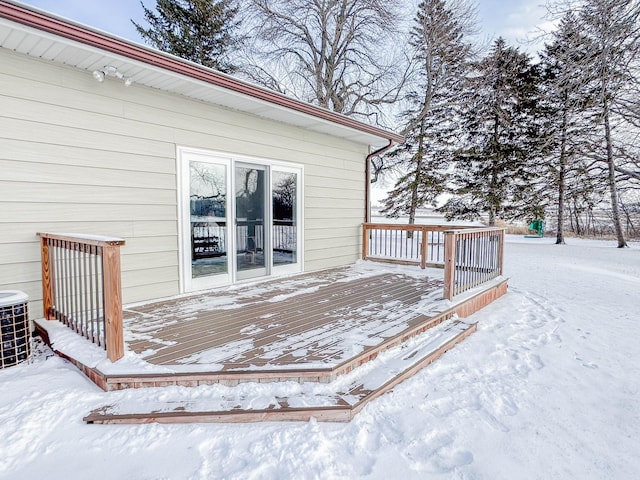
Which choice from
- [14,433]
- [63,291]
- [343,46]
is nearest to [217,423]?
[14,433]

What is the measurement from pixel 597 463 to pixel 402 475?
41.8 inches

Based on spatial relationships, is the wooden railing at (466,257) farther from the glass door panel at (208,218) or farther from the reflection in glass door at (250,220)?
the glass door panel at (208,218)

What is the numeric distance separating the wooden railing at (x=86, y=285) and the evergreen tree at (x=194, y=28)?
39.0 feet

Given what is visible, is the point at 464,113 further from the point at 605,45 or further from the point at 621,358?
the point at 621,358

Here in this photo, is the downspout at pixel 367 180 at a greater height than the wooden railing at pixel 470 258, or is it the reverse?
the downspout at pixel 367 180

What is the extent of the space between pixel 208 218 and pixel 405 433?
3265mm

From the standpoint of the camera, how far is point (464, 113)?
13867 millimetres

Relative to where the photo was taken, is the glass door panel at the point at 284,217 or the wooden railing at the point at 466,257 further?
the glass door panel at the point at 284,217

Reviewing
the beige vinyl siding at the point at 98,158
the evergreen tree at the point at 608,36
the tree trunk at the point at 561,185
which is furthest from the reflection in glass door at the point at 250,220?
the tree trunk at the point at 561,185

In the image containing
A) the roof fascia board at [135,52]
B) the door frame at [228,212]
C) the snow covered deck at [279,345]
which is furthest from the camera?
the door frame at [228,212]

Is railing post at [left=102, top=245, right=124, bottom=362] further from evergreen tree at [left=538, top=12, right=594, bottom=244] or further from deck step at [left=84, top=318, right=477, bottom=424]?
evergreen tree at [left=538, top=12, right=594, bottom=244]

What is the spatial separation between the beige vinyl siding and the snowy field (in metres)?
1.19

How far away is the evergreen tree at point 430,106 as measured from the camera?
12.3 m

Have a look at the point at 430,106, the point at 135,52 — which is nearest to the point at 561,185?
the point at 430,106
